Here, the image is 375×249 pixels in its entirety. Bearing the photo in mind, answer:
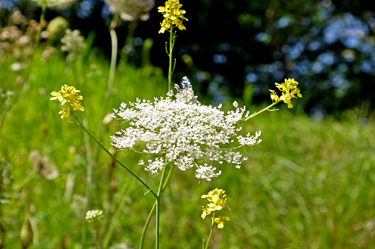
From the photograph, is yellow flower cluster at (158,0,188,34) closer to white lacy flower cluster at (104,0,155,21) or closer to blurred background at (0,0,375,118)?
white lacy flower cluster at (104,0,155,21)

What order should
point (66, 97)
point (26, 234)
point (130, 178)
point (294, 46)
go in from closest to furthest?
1. point (66, 97)
2. point (26, 234)
3. point (130, 178)
4. point (294, 46)

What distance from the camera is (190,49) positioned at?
9695mm

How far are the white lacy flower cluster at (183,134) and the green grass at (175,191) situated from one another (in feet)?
3.38

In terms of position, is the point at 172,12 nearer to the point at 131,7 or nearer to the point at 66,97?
the point at 66,97

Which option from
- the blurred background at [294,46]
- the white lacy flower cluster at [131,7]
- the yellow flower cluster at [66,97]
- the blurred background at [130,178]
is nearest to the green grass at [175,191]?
the blurred background at [130,178]

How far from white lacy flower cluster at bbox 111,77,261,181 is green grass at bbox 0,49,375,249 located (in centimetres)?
103

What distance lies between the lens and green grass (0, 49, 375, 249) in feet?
6.70

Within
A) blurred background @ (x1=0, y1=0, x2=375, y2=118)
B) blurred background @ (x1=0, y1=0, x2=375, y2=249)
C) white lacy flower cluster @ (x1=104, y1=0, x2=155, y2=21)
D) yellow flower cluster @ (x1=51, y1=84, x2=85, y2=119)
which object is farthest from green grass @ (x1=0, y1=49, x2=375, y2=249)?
blurred background @ (x1=0, y1=0, x2=375, y2=118)

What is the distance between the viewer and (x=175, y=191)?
2607 mm

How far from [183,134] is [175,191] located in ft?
6.42

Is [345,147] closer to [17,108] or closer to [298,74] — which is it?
[17,108]

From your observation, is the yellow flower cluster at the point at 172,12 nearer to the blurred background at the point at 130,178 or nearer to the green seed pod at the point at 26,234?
the blurred background at the point at 130,178

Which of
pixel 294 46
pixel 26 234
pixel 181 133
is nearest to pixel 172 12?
pixel 181 133

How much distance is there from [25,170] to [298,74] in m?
13.2
